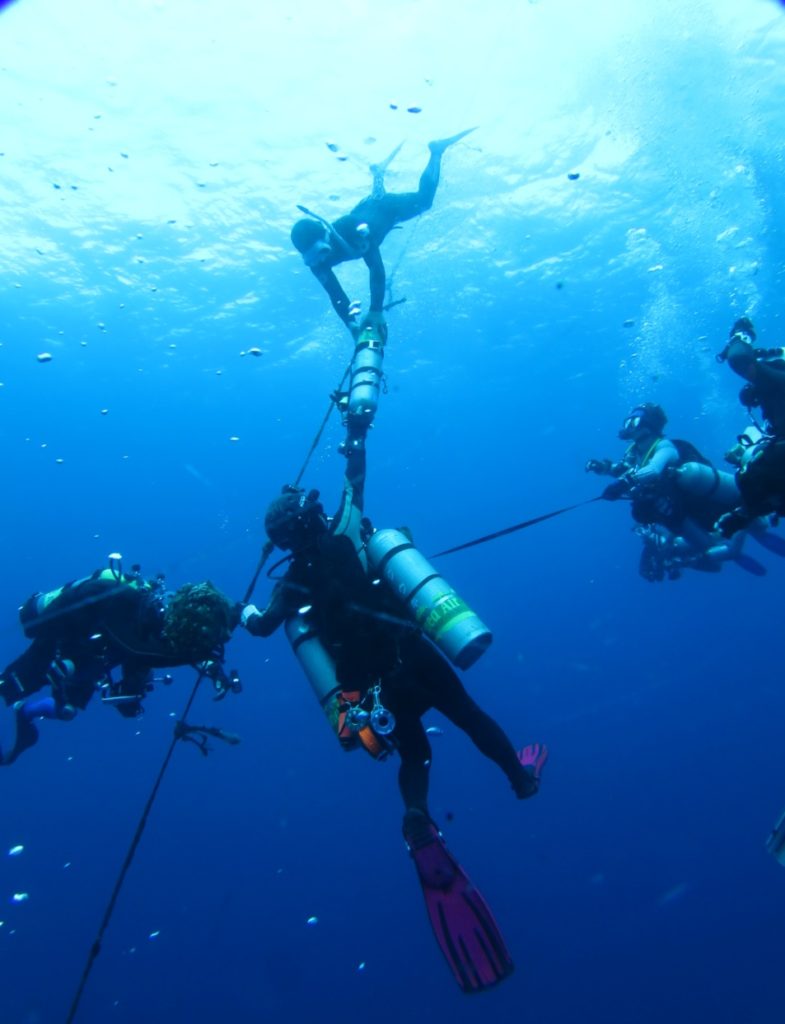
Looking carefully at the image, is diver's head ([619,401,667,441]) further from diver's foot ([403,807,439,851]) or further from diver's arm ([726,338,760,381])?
diver's foot ([403,807,439,851])

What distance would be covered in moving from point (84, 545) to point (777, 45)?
230ft

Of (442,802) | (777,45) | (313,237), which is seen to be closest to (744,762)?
(442,802)

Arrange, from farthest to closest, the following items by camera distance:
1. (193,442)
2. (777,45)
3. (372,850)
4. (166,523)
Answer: (166,523) < (193,442) < (372,850) < (777,45)

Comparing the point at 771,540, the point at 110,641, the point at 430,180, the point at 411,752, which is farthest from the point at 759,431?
the point at 110,641

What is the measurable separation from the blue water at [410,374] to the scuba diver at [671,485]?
8405 mm

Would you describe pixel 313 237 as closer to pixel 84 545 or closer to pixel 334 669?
pixel 334 669

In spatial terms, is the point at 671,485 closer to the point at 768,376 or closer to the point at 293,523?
the point at 768,376

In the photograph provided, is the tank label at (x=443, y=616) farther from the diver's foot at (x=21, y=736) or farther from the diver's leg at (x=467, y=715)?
the diver's foot at (x=21, y=736)

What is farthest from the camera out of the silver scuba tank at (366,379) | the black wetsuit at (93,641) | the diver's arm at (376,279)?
the diver's arm at (376,279)

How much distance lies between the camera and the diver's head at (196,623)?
212 inches

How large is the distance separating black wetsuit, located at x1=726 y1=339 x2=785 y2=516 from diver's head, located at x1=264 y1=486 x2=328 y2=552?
363 cm

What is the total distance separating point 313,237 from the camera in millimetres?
9234

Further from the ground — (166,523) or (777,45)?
(166,523)

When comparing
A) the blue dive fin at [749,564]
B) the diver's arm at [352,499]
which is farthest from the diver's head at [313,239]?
the blue dive fin at [749,564]
